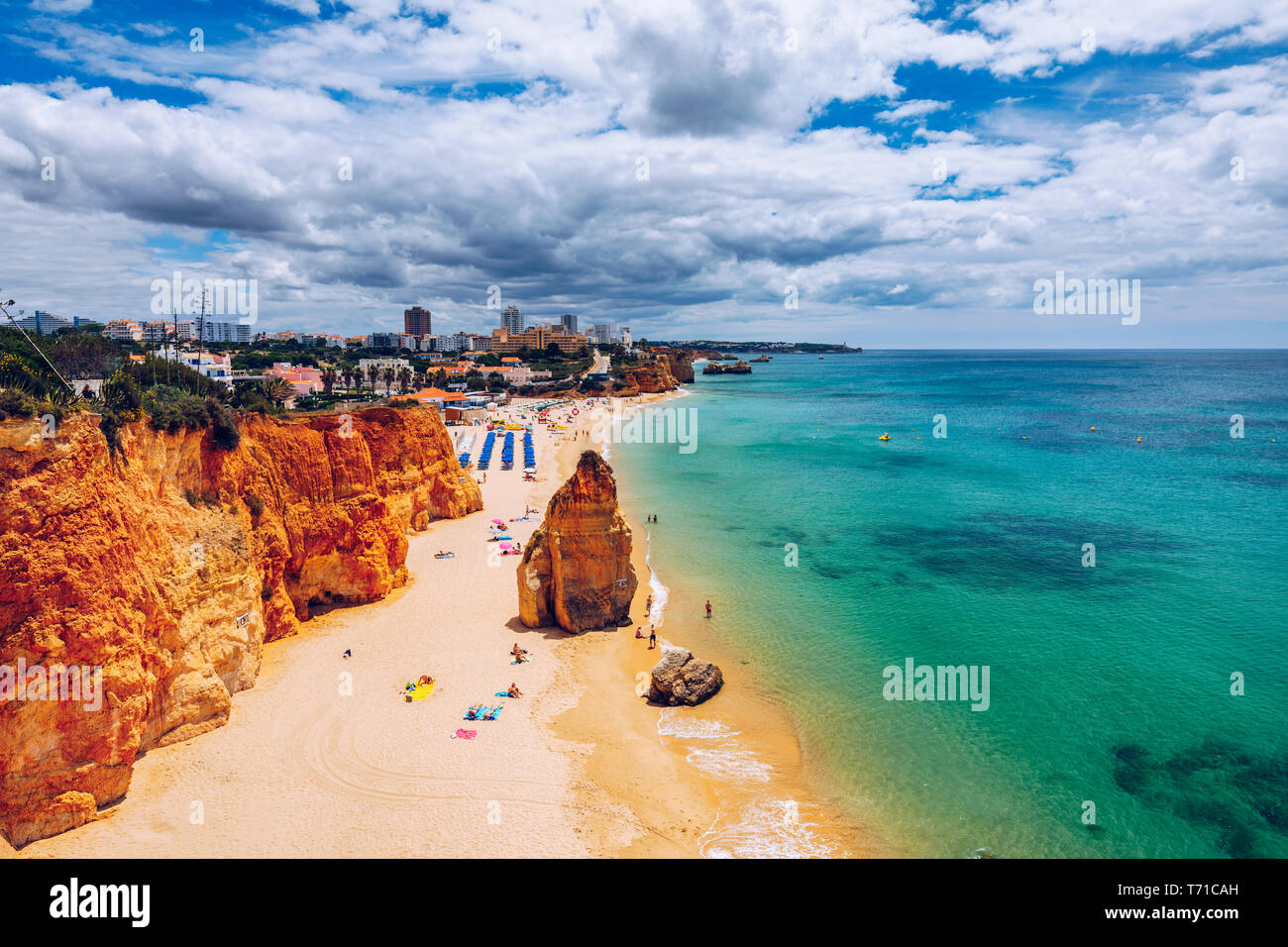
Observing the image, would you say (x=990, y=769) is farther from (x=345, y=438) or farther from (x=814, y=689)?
(x=345, y=438)

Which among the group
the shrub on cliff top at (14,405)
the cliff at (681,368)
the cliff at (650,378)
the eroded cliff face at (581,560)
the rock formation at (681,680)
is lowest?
the rock formation at (681,680)

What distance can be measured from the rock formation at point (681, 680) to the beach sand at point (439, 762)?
0.42m

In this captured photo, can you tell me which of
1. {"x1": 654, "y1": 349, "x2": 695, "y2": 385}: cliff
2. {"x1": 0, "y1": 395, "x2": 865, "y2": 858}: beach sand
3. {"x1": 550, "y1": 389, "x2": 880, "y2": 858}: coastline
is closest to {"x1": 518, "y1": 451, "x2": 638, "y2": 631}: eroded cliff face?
{"x1": 0, "y1": 395, "x2": 865, "y2": 858}: beach sand

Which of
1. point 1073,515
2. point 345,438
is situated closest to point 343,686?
point 345,438

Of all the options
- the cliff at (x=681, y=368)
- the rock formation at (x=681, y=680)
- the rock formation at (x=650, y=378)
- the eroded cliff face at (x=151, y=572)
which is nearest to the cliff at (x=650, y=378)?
the rock formation at (x=650, y=378)

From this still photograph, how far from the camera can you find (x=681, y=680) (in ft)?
69.6

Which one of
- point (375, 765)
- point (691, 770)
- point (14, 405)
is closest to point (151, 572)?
point (14, 405)

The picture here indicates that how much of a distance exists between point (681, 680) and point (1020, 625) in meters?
15.3

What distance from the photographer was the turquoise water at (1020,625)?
671 inches

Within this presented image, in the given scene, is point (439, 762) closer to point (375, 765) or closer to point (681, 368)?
point (375, 765)

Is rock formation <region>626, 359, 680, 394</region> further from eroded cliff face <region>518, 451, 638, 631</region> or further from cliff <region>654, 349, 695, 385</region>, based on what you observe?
eroded cliff face <region>518, 451, 638, 631</region>

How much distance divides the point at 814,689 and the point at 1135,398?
13243 cm

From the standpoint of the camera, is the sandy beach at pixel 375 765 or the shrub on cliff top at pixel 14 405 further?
the sandy beach at pixel 375 765

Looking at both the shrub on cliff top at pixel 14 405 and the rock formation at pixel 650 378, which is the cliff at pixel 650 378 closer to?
the rock formation at pixel 650 378
